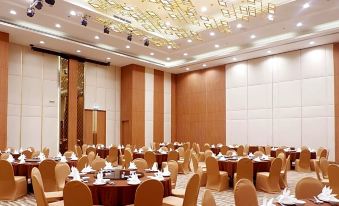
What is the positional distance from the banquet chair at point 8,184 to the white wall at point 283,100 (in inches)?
443

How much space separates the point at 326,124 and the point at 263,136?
2920mm

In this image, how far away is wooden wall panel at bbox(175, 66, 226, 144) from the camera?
55.3 ft

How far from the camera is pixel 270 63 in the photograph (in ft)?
48.8

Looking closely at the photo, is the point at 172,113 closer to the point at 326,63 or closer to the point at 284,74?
the point at 284,74

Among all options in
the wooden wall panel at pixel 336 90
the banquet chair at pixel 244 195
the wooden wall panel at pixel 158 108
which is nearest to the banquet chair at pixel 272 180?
the banquet chair at pixel 244 195

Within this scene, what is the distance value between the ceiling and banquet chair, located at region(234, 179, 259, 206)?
6656 millimetres

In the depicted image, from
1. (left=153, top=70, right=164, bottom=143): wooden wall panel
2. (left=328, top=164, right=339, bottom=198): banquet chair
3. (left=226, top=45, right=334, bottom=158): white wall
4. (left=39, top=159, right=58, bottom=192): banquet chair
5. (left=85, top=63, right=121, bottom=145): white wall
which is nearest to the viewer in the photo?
(left=328, top=164, right=339, bottom=198): banquet chair

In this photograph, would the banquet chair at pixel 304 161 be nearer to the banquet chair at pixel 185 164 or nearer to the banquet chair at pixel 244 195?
the banquet chair at pixel 185 164

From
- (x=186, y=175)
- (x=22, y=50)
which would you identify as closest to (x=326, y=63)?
(x=186, y=175)

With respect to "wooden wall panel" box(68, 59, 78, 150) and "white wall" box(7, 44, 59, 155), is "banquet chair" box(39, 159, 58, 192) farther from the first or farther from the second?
"wooden wall panel" box(68, 59, 78, 150)

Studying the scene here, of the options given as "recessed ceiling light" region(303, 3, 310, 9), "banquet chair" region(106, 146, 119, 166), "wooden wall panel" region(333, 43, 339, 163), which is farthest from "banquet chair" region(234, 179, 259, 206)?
"wooden wall panel" region(333, 43, 339, 163)

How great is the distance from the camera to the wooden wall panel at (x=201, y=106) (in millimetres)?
16859

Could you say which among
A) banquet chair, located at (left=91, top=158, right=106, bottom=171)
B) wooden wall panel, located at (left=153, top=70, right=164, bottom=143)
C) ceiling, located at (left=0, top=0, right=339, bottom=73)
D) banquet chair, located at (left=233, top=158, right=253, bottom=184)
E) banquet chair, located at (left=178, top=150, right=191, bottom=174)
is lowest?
banquet chair, located at (left=178, top=150, right=191, bottom=174)

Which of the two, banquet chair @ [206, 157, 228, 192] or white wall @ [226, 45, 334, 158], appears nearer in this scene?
banquet chair @ [206, 157, 228, 192]
